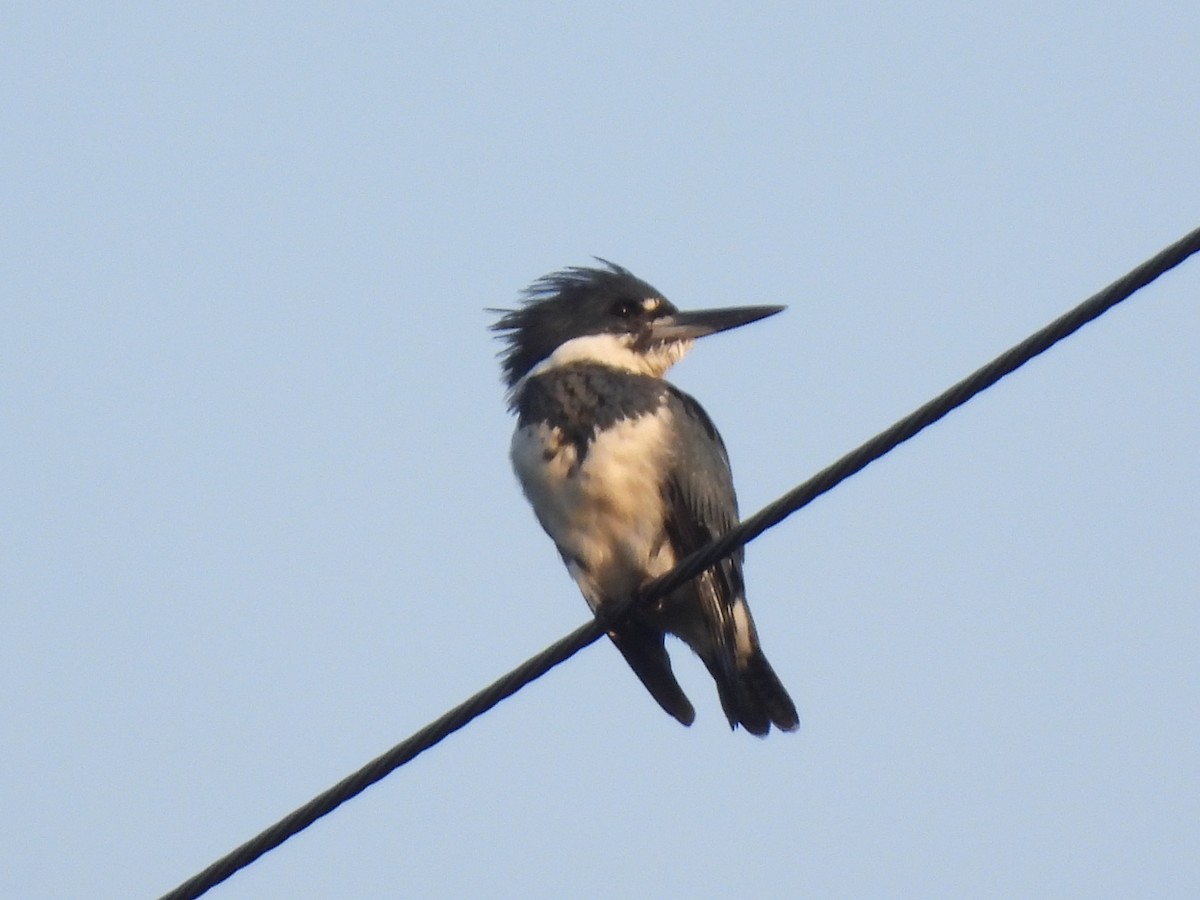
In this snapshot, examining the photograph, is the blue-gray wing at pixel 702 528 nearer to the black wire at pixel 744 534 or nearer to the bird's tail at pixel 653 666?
the bird's tail at pixel 653 666

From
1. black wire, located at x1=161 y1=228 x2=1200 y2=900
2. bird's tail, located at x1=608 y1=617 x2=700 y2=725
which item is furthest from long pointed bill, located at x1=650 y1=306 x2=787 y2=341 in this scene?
black wire, located at x1=161 y1=228 x2=1200 y2=900

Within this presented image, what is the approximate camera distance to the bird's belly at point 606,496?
16.5 ft

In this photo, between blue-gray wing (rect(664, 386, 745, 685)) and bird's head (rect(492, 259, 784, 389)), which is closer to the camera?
blue-gray wing (rect(664, 386, 745, 685))

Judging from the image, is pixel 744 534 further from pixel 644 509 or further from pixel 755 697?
pixel 755 697

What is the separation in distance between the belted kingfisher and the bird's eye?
355 mm

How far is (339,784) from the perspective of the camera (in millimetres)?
3477

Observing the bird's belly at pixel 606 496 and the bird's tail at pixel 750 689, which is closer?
the bird's belly at pixel 606 496

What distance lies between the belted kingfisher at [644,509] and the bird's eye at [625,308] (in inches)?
14.0

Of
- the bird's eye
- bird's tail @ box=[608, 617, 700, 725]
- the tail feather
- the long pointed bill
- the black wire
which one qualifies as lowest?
the black wire

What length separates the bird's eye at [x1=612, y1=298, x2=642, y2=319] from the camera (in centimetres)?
596

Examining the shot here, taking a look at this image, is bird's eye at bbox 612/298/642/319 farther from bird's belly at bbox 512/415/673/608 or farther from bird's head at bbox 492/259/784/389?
bird's belly at bbox 512/415/673/608

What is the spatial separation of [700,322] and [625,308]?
0.24 meters

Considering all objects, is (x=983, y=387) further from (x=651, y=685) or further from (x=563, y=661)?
(x=651, y=685)

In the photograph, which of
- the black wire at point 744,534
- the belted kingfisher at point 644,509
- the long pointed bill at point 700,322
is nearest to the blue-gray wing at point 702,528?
the belted kingfisher at point 644,509
